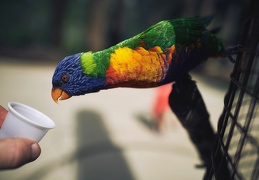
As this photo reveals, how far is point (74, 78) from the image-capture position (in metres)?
0.85

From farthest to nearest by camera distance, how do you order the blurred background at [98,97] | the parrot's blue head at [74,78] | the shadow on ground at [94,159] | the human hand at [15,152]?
the blurred background at [98,97]
the shadow on ground at [94,159]
the parrot's blue head at [74,78]
the human hand at [15,152]

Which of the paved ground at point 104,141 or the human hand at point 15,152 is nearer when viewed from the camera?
the human hand at point 15,152

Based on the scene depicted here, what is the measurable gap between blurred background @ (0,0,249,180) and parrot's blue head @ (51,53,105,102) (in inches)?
26.6

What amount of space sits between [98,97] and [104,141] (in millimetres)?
1059

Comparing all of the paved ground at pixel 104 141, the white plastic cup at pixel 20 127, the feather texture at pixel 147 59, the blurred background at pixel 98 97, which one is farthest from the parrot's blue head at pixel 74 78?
the paved ground at pixel 104 141

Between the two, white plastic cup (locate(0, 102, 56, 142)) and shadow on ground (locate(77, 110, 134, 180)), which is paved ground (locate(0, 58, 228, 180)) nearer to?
shadow on ground (locate(77, 110, 134, 180))

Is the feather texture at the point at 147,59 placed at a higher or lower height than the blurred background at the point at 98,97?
higher

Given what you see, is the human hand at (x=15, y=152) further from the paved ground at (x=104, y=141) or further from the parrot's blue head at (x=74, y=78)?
the paved ground at (x=104, y=141)

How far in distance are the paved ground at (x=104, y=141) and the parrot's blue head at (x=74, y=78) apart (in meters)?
0.92

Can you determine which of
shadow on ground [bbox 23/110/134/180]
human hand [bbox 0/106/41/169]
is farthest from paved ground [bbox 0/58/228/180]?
human hand [bbox 0/106/41/169]

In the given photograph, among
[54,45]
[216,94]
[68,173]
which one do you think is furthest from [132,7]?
[68,173]

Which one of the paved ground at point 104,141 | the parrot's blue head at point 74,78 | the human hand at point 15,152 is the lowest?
the paved ground at point 104,141

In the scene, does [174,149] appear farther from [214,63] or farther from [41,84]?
[214,63]

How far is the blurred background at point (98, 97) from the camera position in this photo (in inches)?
69.8
